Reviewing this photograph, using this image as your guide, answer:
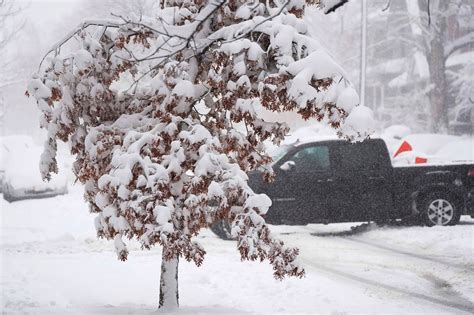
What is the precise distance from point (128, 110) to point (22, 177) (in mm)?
12980

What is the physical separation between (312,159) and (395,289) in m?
4.06

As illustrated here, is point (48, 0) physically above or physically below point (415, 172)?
above

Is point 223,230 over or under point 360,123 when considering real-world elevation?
under

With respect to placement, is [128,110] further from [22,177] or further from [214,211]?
[22,177]

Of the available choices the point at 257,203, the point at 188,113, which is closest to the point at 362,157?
the point at 188,113

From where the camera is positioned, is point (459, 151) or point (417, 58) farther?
point (417, 58)

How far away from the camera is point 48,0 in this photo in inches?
4013

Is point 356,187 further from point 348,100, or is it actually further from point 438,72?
point 438,72

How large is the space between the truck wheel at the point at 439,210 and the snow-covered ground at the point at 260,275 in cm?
24

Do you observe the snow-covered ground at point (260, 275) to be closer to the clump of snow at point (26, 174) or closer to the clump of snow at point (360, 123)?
the clump of snow at point (360, 123)

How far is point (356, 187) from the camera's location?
11.4 meters

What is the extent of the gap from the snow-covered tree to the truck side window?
553cm

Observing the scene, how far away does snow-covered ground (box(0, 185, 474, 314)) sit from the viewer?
678 centimetres

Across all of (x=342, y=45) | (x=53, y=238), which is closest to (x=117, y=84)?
(x=342, y=45)
